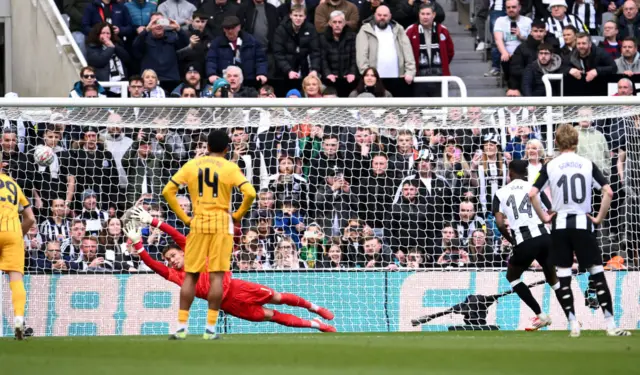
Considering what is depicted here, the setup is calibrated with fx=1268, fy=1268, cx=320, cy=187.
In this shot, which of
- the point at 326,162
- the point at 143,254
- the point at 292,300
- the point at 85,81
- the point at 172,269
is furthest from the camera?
the point at 85,81

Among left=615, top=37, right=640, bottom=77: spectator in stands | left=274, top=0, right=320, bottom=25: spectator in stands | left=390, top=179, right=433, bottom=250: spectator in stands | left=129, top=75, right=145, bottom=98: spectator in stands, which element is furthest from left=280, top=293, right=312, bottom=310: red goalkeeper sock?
left=615, top=37, right=640, bottom=77: spectator in stands

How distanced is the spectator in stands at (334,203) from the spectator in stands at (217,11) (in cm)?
373

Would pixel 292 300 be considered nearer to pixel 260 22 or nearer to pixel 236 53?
pixel 236 53

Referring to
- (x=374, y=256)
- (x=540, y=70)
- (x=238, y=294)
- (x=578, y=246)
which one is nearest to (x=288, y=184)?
(x=374, y=256)

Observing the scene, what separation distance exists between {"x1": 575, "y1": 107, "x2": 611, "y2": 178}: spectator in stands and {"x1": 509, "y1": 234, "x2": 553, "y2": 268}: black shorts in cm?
204

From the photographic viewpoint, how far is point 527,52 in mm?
16953

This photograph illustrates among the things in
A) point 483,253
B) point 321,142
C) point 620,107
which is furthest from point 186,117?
point 620,107

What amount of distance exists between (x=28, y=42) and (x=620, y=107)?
8.65 m

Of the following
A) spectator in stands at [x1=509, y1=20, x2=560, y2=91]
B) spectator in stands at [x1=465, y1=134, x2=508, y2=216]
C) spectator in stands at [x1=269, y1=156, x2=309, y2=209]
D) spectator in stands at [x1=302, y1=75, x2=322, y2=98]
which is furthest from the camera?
spectator in stands at [x1=509, y1=20, x2=560, y2=91]

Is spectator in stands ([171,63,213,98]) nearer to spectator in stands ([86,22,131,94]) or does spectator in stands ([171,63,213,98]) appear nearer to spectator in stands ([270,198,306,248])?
spectator in stands ([86,22,131,94])

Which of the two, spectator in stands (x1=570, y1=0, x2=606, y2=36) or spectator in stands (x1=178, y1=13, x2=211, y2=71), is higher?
spectator in stands (x1=570, y1=0, x2=606, y2=36)

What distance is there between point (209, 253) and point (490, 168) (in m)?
4.59

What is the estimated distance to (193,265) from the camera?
11.0 metres

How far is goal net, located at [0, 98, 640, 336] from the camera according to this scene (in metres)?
14.0
